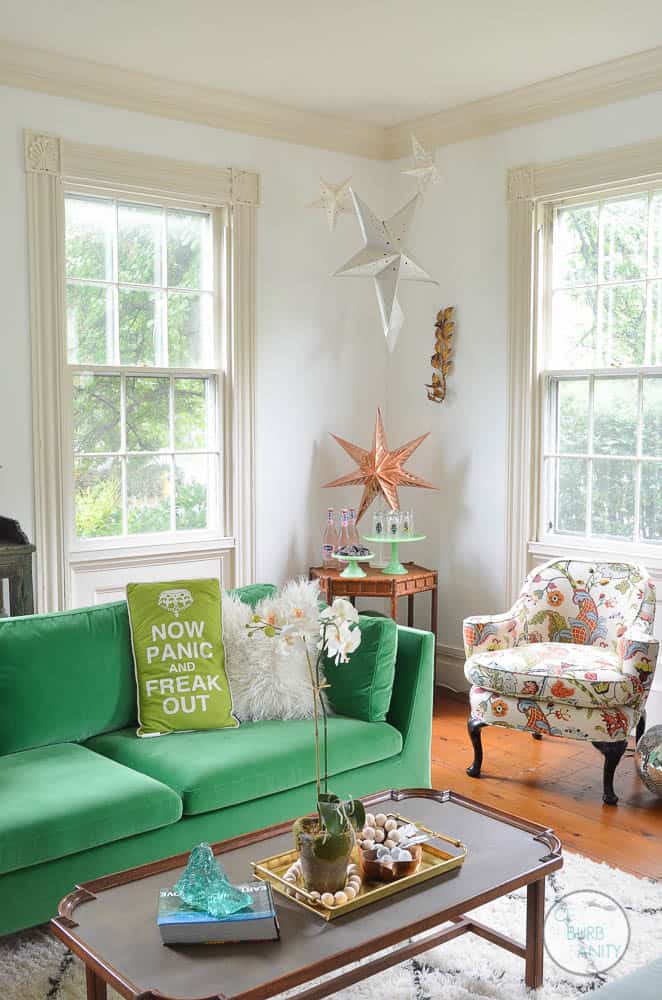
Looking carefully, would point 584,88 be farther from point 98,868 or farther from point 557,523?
point 98,868

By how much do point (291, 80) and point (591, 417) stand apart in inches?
78.6

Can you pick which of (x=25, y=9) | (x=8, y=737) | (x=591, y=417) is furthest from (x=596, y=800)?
(x=25, y=9)

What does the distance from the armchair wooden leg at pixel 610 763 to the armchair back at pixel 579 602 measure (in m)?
0.47

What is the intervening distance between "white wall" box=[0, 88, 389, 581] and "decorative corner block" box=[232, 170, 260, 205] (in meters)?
0.05

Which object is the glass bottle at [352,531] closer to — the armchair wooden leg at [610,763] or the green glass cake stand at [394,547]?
the green glass cake stand at [394,547]

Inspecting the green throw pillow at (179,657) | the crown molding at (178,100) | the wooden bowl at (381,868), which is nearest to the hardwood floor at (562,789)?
the green throw pillow at (179,657)

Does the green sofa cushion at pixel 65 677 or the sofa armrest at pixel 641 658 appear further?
the sofa armrest at pixel 641 658

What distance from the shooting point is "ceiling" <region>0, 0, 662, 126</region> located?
375cm

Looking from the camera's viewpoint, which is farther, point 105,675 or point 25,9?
point 25,9

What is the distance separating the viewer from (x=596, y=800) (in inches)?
151

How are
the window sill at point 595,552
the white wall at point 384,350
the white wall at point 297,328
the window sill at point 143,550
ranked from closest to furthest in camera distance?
1. the window sill at point 595,552
2. the window sill at point 143,550
3. the white wall at point 297,328
4. the white wall at point 384,350

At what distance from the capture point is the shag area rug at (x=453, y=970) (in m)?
2.54

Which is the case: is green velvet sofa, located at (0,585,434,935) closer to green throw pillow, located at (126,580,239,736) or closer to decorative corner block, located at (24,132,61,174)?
green throw pillow, located at (126,580,239,736)

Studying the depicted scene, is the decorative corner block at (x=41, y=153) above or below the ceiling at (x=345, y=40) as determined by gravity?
below
